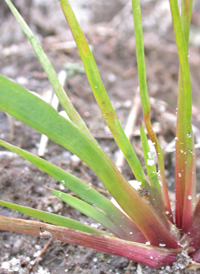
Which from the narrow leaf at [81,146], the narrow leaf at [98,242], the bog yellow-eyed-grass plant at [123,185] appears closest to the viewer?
the narrow leaf at [81,146]

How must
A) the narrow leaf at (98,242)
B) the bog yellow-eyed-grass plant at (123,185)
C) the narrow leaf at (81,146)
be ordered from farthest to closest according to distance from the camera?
the narrow leaf at (98,242) → the bog yellow-eyed-grass plant at (123,185) → the narrow leaf at (81,146)

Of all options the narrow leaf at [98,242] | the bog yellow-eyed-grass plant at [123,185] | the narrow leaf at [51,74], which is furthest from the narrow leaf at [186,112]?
the narrow leaf at [51,74]

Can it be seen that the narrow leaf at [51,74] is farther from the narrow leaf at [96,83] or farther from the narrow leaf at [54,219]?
the narrow leaf at [54,219]

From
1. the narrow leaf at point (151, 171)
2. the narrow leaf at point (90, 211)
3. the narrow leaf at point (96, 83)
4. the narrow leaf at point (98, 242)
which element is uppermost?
the narrow leaf at point (96, 83)

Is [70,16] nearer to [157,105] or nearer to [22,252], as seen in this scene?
[22,252]

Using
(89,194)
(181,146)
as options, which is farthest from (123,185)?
(181,146)

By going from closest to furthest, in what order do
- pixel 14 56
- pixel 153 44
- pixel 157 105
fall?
pixel 157 105 < pixel 14 56 < pixel 153 44

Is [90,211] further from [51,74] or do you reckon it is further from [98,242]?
[51,74]

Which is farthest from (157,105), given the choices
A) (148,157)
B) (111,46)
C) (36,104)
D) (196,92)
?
(36,104)
